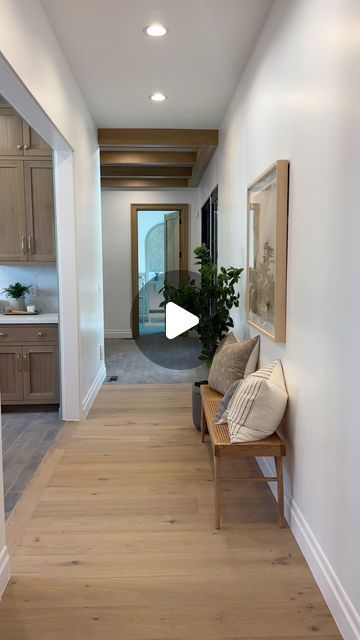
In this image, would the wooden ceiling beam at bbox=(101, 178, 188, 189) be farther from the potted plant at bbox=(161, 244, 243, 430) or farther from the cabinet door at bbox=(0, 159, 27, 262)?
the potted plant at bbox=(161, 244, 243, 430)

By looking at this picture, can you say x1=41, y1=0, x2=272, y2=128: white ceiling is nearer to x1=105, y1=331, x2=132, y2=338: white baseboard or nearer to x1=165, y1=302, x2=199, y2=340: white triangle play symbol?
x1=165, y1=302, x2=199, y2=340: white triangle play symbol

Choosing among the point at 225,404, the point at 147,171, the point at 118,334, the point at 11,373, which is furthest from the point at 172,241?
the point at 225,404

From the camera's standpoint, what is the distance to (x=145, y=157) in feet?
19.4

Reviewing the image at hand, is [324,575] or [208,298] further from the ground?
[208,298]

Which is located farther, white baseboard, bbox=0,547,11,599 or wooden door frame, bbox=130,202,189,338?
wooden door frame, bbox=130,202,189,338

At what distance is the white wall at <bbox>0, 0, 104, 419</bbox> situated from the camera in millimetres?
2238

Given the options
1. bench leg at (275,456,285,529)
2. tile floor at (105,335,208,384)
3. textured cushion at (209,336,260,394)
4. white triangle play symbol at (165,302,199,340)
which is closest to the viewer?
bench leg at (275,456,285,529)

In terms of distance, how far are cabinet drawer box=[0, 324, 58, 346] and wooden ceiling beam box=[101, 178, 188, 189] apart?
13.9 ft

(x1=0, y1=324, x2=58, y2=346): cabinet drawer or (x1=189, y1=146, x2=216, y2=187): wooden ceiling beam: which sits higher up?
(x1=189, y1=146, x2=216, y2=187): wooden ceiling beam

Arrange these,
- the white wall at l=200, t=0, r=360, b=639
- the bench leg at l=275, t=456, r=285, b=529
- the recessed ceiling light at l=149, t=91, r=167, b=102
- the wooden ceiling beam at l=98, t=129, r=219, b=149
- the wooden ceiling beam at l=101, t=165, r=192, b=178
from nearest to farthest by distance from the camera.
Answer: the white wall at l=200, t=0, r=360, b=639 → the bench leg at l=275, t=456, r=285, b=529 → the recessed ceiling light at l=149, t=91, r=167, b=102 → the wooden ceiling beam at l=98, t=129, r=219, b=149 → the wooden ceiling beam at l=101, t=165, r=192, b=178

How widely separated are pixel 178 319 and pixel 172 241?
500cm

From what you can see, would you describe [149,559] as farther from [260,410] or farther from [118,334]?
[118,334]

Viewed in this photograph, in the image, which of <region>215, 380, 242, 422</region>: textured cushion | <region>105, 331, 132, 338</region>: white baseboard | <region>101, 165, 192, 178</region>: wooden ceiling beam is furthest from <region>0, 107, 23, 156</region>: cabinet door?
<region>105, 331, 132, 338</region>: white baseboard

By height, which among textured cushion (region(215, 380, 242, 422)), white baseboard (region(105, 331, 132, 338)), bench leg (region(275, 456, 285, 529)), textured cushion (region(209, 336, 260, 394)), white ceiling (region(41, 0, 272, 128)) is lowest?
white baseboard (region(105, 331, 132, 338))
